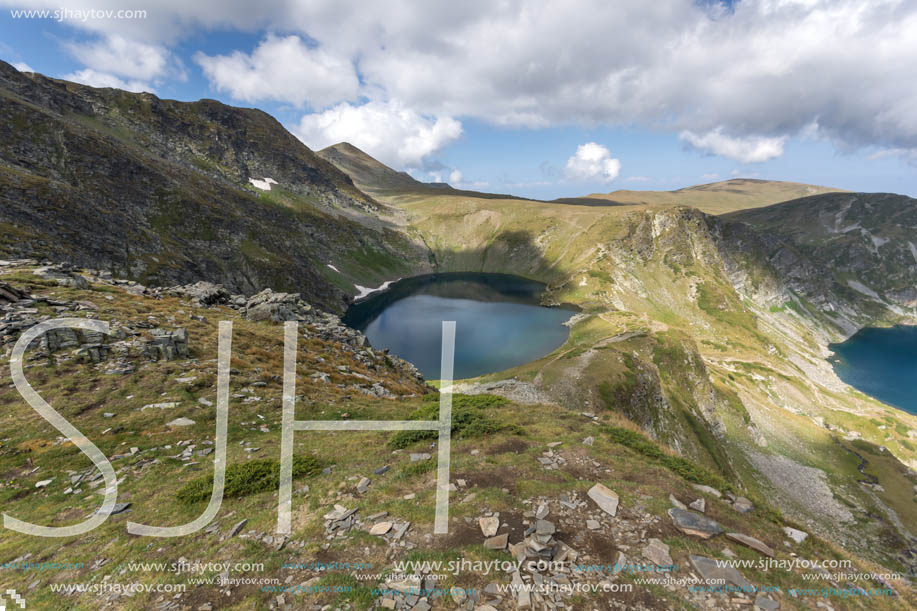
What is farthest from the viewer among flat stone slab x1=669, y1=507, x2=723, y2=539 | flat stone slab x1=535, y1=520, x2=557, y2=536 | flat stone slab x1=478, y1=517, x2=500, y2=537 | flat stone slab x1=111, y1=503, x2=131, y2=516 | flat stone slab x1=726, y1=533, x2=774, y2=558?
flat stone slab x1=111, y1=503, x2=131, y2=516

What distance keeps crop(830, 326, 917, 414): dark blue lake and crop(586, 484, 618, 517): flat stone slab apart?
556 feet

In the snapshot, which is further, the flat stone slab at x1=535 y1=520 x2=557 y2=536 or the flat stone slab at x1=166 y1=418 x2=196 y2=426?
the flat stone slab at x1=166 y1=418 x2=196 y2=426

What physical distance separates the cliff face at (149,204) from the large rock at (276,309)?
3175cm

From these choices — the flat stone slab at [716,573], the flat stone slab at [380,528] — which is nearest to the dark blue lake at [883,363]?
the flat stone slab at [716,573]

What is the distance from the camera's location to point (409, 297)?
154250 mm

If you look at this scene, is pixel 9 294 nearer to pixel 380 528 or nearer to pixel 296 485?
pixel 296 485

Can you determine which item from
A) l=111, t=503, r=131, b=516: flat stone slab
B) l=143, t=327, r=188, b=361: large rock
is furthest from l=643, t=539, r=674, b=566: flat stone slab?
l=143, t=327, r=188, b=361: large rock

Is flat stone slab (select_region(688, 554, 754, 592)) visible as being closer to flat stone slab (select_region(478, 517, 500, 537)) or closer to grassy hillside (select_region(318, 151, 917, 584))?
flat stone slab (select_region(478, 517, 500, 537))

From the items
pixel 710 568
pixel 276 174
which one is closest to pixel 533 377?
pixel 710 568

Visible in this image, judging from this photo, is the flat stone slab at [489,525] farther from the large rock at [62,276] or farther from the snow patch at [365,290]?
the snow patch at [365,290]

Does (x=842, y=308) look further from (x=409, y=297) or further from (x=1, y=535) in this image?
(x=1, y=535)

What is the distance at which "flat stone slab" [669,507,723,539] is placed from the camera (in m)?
9.02

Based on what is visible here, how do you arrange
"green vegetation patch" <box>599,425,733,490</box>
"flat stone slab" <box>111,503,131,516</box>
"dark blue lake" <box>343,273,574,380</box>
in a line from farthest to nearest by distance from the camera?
1. "dark blue lake" <box>343,273,574,380</box>
2. "green vegetation patch" <box>599,425,733,490</box>
3. "flat stone slab" <box>111,503,131,516</box>

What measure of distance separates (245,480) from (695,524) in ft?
46.9
